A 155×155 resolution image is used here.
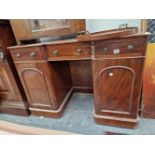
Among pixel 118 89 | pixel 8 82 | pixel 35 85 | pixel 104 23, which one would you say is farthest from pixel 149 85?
pixel 8 82

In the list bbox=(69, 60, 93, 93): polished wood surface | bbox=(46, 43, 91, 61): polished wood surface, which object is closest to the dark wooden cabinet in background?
bbox=(46, 43, 91, 61): polished wood surface

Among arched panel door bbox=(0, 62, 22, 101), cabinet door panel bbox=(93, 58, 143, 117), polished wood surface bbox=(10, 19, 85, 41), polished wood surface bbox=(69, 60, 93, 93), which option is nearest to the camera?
cabinet door panel bbox=(93, 58, 143, 117)

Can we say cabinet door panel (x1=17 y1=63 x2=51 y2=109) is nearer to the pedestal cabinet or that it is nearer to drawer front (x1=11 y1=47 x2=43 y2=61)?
drawer front (x1=11 y1=47 x2=43 y2=61)

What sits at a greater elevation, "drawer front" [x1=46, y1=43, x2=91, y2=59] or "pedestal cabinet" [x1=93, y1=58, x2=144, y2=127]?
"drawer front" [x1=46, y1=43, x2=91, y2=59]

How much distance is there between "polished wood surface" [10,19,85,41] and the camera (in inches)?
46.1

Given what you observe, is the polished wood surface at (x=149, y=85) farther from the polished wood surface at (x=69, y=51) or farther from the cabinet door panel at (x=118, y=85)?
the polished wood surface at (x=69, y=51)

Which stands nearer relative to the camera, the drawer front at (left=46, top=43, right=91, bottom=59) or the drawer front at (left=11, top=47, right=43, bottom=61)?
the drawer front at (left=46, top=43, right=91, bottom=59)

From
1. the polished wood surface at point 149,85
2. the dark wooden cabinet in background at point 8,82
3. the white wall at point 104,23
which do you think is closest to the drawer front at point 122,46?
the polished wood surface at point 149,85

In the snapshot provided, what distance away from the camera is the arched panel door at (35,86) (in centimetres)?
136

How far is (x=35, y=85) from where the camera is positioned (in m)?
1.45

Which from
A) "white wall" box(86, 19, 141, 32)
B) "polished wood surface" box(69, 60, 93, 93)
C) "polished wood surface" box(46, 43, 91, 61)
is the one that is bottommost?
"polished wood surface" box(69, 60, 93, 93)

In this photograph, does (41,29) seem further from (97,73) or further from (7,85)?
(7,85)
